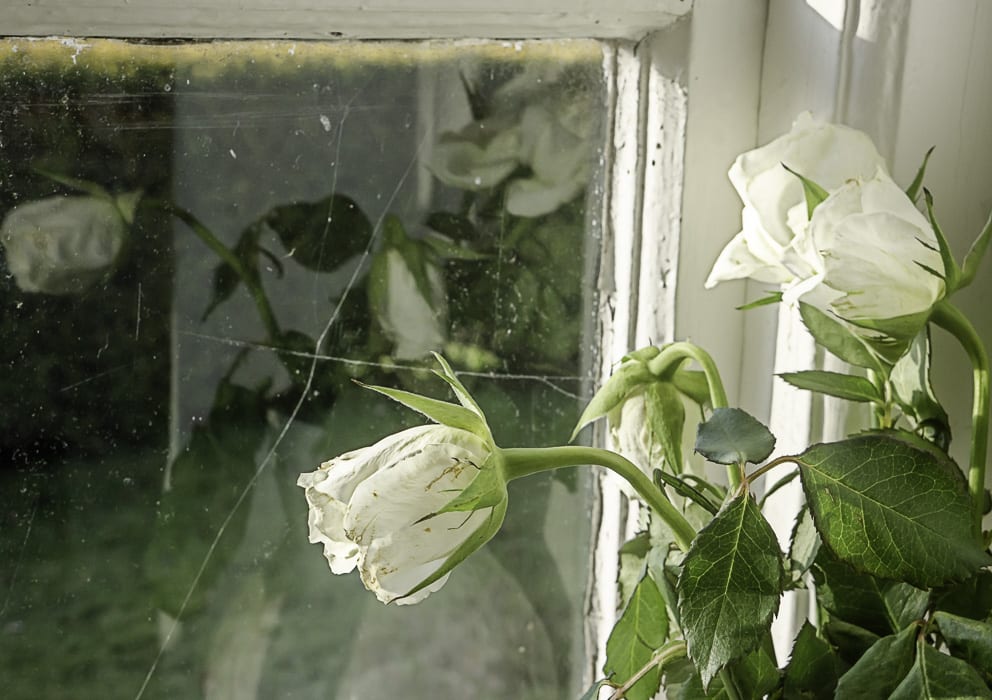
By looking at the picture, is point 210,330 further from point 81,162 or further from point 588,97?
point 588,97

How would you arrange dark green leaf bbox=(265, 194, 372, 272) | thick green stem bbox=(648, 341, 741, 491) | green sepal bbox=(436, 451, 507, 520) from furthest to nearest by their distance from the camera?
dark green leaf bbox=(265, 194, 372, 272) < thick green stem bbox=(648, 341, 741, 491) < green sepal bbox=(436, 451, 507, 520)

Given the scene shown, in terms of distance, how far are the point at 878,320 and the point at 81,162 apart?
416mm

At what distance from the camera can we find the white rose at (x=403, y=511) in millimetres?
392

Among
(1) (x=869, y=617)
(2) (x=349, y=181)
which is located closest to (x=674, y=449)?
(1) (x=869, y=617)

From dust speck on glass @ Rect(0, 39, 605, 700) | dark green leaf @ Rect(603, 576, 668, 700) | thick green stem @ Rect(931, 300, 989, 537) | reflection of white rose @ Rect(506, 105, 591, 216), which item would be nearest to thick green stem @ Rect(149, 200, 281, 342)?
dust speck on glass @ Rect(0, 39, 605, 700)

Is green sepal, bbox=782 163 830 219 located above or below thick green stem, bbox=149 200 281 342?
above

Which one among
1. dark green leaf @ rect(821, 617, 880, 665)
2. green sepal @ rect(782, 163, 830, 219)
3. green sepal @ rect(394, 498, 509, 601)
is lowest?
dark green leaf @ rect(821, 617, 880, 665)

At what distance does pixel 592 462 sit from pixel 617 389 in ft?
0.29

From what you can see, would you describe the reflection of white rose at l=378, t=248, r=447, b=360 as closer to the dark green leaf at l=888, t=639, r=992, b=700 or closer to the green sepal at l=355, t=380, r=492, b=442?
the green sepal at l=355, t=380, r=492, b=442

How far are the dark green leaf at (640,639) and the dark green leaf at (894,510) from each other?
0.38 feet

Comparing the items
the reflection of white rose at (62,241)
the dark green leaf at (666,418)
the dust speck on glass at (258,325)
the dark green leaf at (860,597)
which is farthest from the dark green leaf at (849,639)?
the reflection of white rose at (62,241)

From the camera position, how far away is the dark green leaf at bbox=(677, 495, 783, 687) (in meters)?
0.42

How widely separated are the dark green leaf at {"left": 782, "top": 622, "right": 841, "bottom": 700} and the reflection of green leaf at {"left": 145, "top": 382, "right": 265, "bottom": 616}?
0.34 m

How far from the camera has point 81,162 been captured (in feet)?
1.80
